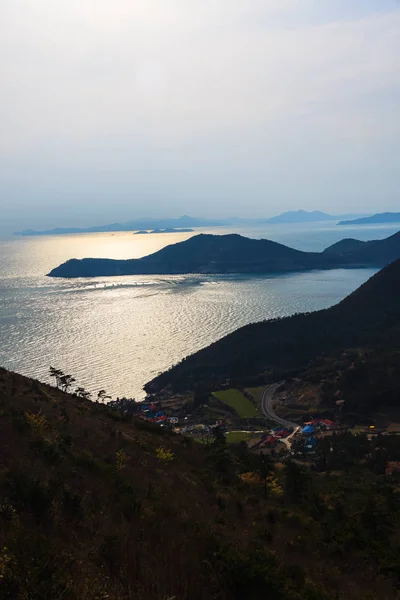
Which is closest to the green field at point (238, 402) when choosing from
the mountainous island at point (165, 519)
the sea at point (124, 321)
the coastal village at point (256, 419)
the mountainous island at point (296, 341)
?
the coastal village at point (256, 419)

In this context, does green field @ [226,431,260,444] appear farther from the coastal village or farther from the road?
the road

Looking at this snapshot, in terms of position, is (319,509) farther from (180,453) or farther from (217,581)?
(217,581)

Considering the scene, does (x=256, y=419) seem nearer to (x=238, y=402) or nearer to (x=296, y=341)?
(x=238, y=402)

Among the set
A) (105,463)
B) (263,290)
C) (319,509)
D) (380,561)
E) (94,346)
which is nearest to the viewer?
(380,561)

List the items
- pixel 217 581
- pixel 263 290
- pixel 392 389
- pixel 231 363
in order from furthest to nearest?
1. pixel 263 290
2. pixel 231 363
3. pixel 392 389
4. pixel 217 581

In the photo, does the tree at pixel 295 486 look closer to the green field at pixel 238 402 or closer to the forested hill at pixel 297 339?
the green field at pixel 238 402

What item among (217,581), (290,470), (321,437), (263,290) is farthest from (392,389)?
(263,290)

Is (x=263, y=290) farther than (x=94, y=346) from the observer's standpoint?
Yes
